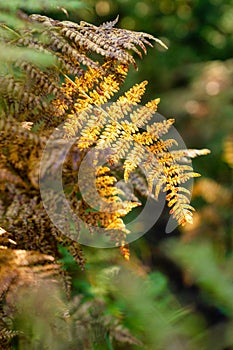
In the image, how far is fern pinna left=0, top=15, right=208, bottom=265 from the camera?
3.43 ft

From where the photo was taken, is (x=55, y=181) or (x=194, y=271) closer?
(x=55, y=181)

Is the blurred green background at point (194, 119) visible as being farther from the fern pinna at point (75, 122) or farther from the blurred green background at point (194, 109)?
the fern pinna at point (75, 122)

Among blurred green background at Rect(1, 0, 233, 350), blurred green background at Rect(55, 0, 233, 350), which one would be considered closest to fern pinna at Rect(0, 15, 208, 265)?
blurred green background at Rect(1, 0, 233, 350)

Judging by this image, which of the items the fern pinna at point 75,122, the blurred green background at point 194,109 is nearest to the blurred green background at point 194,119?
the blurred green background at point 194,109

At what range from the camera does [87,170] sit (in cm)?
115

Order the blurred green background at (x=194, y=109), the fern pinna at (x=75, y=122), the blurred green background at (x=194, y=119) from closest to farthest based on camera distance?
the fern pinna at (x=75, y=122)
the blurred green background at (x=194, y=119)
the blurred green background at (x=194, y=109)

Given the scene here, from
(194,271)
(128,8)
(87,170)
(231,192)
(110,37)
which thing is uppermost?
(110,37)

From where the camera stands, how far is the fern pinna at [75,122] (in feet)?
3.43

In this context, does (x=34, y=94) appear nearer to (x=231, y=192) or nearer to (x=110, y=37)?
(x=110, y=37)

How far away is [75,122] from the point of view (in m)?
1.05

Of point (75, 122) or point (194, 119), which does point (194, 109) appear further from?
point (75, 122)

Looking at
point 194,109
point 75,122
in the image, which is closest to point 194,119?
point 194,109

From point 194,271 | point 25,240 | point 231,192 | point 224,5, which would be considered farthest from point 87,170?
point 224,5

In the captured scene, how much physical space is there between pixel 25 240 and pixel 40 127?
22 centimetres
